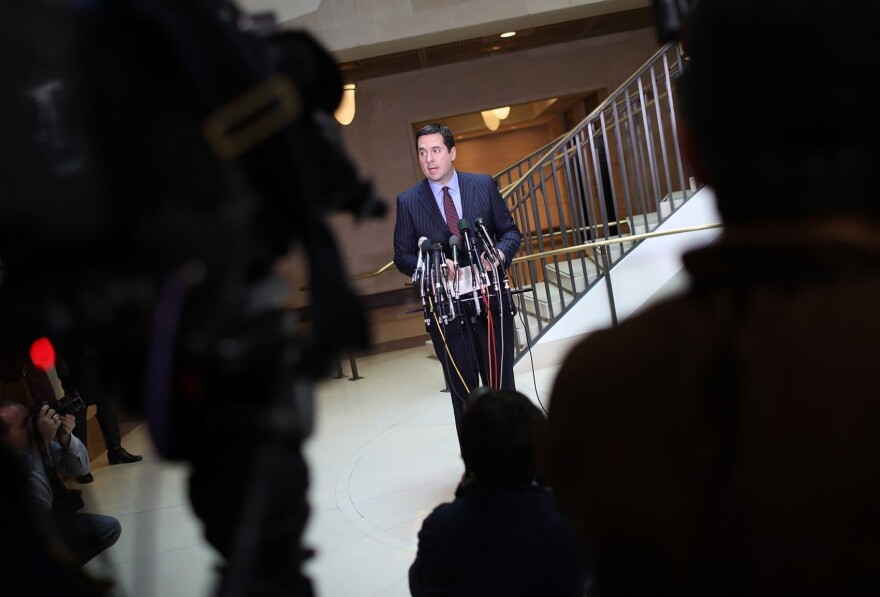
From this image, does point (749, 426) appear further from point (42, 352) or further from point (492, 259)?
point (492, 259)

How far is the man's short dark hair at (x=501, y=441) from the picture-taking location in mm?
1564

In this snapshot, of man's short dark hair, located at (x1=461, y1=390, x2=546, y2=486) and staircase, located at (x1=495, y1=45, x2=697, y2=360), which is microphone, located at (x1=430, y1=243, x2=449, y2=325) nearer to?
man's short dark hair, located at (x1=461, y1=390, x2=546, y2=486)

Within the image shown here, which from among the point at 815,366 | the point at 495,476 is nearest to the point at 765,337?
the point at 815,366

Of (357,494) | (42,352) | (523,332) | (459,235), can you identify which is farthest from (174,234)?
(523,332)

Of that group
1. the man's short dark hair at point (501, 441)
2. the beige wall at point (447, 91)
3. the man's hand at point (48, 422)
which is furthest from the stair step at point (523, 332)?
the man's short dark hair at point (501, 441)

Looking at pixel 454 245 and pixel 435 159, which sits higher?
pixel 435 159

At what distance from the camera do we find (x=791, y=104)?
65 centimetres

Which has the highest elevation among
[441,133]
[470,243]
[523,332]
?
[441,133]

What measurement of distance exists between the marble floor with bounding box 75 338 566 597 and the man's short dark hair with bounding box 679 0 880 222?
821 millimetres

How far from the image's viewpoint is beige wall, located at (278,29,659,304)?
962cm

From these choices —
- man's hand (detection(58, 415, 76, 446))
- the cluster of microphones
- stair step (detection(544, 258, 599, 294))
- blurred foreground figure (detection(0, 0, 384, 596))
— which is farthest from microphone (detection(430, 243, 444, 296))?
stair step (detection(544, 258, 599, 294))

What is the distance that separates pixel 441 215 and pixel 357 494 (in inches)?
54.9

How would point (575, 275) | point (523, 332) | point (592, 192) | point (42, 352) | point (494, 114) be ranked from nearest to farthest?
point (42, 352)
point (523, 332)
point (592, 192)
point (575, 275)
point (494, 114)

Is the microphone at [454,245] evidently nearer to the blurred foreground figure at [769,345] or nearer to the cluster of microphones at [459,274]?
the cluster of microphones at [459,274]
